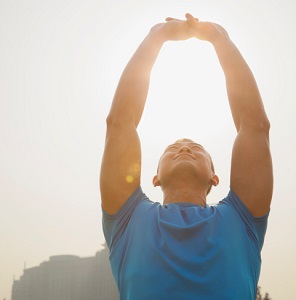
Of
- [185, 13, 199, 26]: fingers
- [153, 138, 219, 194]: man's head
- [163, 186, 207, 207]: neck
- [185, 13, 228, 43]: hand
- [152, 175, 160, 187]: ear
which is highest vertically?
[185, 13, 199, 26]: fingers

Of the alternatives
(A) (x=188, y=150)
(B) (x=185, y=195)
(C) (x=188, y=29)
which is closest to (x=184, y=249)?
(B) (x=185, y=195)

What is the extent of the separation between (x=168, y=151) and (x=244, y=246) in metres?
1.05

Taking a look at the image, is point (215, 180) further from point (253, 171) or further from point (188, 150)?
point (253, 171)

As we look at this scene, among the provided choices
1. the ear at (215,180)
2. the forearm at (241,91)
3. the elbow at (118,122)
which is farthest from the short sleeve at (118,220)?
the forearm at (241,91)

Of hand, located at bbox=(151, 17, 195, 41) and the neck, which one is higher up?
hand, located at bbox=(151, 17, 195, 41)

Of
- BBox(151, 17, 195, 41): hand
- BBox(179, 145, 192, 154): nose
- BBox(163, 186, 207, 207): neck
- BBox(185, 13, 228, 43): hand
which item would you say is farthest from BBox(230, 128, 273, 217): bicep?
BBox(151, 17, 195, 41): hand

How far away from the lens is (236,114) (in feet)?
8.92

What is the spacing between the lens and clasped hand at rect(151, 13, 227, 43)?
3.36 meters

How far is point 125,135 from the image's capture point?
8.34 feet

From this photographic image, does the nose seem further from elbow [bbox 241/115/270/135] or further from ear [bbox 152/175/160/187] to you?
elbow [bbox 241/115/270/135]

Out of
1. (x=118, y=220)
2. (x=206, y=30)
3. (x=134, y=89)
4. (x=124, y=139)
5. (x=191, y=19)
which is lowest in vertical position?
(x=118, y=220)

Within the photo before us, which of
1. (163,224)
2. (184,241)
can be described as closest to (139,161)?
(163,224)

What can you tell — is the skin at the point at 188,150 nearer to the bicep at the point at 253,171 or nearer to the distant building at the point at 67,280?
the bicep at the point at 253,171

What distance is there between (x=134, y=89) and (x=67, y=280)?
281ft
